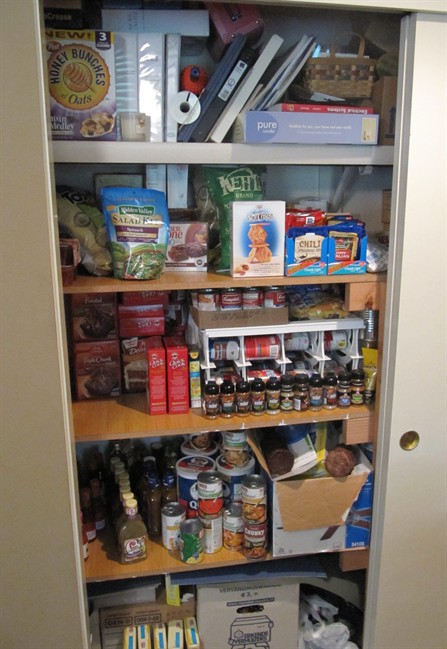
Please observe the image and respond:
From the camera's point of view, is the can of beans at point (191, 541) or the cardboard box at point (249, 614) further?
the cardboard box at point (249, 614)

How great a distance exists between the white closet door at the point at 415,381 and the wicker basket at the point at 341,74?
0.20m

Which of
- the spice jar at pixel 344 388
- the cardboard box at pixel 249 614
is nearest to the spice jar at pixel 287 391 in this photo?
the spice jar at pixel 344 388

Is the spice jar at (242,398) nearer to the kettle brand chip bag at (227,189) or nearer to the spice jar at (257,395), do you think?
the spice jar at (257,395)

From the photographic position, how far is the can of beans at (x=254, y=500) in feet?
5.21

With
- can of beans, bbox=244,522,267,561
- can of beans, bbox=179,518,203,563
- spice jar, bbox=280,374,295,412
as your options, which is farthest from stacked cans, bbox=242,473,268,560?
spice jar, bbox=280,374,295,412

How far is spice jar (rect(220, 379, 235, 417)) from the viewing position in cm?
153

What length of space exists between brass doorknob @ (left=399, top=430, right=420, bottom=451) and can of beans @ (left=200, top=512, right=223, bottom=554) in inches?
22.0

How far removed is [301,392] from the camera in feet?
5.12

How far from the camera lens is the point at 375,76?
1.54m

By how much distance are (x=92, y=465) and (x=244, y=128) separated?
1.10 meters

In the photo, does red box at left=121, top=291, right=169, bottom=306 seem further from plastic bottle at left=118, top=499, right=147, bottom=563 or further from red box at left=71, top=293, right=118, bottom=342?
plastic bottle at left=118, top=499, right=147, bottom=563

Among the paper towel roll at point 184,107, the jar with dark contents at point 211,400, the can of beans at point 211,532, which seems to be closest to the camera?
the paper towel roll at point 184,107

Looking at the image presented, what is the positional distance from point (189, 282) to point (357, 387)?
0.56m

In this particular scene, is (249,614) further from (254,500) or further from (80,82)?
(80,82)
